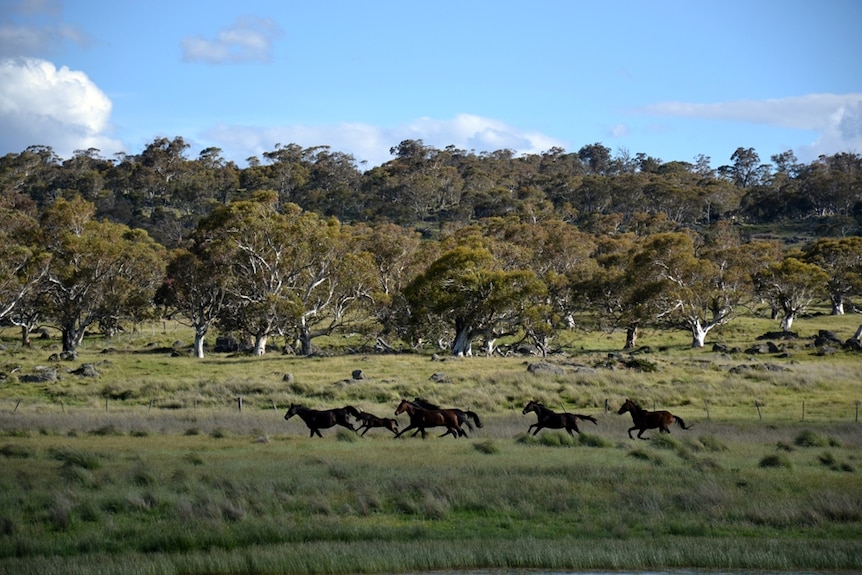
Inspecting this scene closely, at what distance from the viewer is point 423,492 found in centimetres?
1534

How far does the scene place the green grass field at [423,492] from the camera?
1229cm

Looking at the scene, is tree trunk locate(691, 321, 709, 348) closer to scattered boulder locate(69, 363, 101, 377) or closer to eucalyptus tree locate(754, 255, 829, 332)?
eucalyptus tree locate(754, 255, 829, 332)

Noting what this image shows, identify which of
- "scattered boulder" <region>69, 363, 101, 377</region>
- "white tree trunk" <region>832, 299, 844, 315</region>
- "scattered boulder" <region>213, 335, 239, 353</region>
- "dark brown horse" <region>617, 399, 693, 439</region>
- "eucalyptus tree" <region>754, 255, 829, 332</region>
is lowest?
"scattered boulder" <region>213, 335, 239, 353</region>

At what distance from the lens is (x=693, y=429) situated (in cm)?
2512

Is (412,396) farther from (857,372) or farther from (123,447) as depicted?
(857,372)

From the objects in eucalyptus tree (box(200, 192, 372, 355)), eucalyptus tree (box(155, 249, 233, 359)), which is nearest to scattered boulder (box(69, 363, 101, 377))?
eucalyptus tree (box(155, 249, 233, 359))

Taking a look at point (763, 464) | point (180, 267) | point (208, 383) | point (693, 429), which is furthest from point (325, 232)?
point (763, 464)

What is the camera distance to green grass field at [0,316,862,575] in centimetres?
1229

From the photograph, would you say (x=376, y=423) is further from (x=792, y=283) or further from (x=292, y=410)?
(x=792, y=283)

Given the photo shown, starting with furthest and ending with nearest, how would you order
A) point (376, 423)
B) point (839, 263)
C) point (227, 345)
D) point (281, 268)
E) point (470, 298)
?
point (839, 263) → point (227, 345) → point (281, 268) → point (470, 298) → point (376, 423)

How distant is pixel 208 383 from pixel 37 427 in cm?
1389

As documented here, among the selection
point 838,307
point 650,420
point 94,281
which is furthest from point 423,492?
point 838,307

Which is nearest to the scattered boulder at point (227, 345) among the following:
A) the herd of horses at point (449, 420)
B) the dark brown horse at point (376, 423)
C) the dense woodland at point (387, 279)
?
the dense woodland at point (387, 279)

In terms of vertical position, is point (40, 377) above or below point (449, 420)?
below
